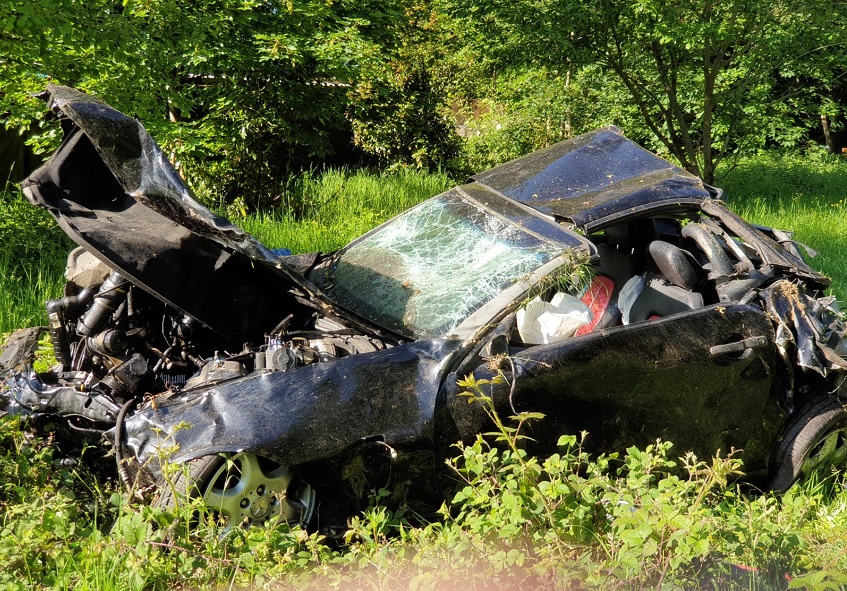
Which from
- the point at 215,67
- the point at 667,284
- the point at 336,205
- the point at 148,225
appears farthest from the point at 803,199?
the point at 148,225

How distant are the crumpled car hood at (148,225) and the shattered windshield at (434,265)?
1.53 ft

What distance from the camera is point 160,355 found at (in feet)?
13.3

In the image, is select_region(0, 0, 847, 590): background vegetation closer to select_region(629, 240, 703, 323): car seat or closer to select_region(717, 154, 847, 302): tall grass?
select_region(717, 154, 847, 302): tall grass

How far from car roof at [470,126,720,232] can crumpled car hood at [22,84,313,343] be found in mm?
1485

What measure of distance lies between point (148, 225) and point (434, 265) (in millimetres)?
1478

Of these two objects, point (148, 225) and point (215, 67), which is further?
point (215, 67)

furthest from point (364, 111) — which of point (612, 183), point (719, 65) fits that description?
point (612, 183)

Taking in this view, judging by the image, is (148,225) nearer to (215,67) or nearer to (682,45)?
(215,67)

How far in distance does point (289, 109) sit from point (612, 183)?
693 cm

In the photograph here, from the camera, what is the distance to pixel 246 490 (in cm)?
332

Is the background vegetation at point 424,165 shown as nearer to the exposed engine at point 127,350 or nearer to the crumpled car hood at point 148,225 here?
the exposed engine at point 127,350

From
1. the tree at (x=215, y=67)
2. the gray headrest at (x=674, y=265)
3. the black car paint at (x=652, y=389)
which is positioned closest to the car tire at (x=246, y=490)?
the black car paint at (x=652, y=389)

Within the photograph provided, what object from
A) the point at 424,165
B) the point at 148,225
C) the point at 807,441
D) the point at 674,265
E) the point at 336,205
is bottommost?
the point at 424,165

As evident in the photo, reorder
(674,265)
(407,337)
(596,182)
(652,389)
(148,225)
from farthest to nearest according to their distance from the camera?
(596,182) < (674,265) < (148,225) < (407,337) < (652,389)
